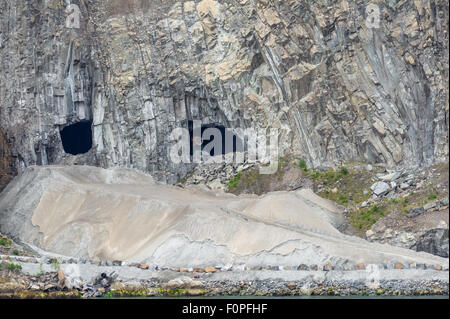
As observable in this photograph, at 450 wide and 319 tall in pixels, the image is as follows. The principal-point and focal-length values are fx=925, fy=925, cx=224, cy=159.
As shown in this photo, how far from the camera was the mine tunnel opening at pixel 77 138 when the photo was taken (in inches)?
3226

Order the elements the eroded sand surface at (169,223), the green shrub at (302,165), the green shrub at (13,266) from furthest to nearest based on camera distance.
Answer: the green shrub at (302,165) → the eroded sand surface at (169,223) → the green shrub at (13,266)

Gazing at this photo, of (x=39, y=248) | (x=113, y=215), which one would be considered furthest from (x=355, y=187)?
(x=39, y=248)

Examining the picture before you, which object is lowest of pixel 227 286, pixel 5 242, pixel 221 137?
pixel 227 286

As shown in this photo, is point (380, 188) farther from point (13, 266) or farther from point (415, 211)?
point (13, 266)

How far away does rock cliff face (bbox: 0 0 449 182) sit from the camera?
72875 mm

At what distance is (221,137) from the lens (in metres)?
79.4

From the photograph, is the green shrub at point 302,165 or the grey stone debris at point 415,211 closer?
the grey stone debris at point 415,211

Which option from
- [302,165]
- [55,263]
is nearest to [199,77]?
[302,165]

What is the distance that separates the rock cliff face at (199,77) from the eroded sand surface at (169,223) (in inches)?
209

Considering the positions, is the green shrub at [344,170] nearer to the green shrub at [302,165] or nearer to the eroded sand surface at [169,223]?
the green shrub at [302,165]

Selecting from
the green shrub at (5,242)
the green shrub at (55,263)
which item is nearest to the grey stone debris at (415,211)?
the green shrub at (55,263)

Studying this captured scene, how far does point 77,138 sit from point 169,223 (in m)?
22.0

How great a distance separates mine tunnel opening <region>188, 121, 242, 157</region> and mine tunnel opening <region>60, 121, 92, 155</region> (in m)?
9.59
